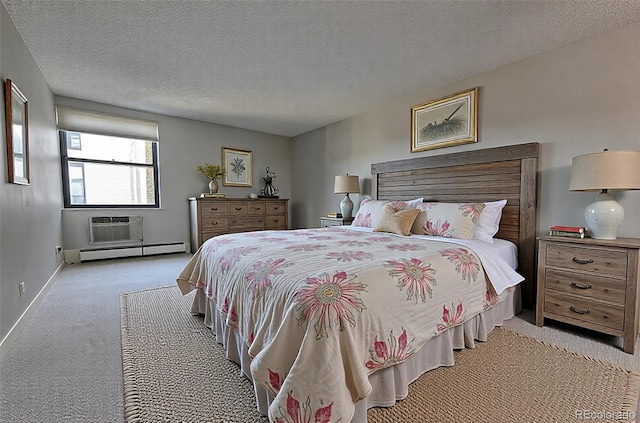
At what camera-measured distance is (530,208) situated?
8.59ft

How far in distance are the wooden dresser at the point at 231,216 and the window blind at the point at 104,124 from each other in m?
1.27

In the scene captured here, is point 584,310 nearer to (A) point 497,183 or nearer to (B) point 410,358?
(A) point 497,183

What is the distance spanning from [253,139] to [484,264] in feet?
15.7

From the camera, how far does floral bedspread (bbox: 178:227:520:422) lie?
1.06 metres

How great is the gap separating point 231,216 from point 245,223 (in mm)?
285

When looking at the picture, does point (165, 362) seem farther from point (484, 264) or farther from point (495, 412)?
point (484, 264)

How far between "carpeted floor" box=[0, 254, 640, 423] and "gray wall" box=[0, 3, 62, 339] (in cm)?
21

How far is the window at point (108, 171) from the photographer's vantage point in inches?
164

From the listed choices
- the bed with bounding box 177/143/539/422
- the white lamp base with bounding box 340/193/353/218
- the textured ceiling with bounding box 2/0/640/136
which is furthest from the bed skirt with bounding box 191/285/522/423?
the white lamp base with bounding box 340/193/353/218

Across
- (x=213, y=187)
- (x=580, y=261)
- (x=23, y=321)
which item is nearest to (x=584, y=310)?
(x=580, y=261)

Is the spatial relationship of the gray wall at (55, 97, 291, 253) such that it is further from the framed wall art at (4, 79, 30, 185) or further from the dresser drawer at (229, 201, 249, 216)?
the framed wall art at (4, 79, 30, 185)

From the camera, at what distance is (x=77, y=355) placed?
5.91 ft

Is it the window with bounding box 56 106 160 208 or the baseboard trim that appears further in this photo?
the window with bounding box 56 106 160 208

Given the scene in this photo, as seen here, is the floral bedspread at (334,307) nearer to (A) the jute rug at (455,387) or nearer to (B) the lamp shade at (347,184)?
(A) the jute rug at (455,387)
